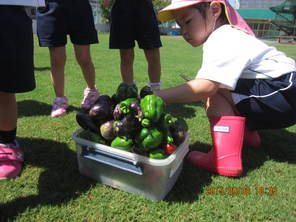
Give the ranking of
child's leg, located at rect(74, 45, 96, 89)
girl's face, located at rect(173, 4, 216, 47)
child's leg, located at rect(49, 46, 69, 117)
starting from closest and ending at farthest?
girl's face, located at rect(173, 4, 216, 47)
child's leg, located at rect(49, 46, 69, 117)
child's leg, located at rect(74, 45, 96, 89)

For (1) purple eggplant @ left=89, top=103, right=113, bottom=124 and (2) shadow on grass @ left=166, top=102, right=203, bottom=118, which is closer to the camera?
Result: (1) purple eggplant @ left=89, top=103, right=113, bottom=124

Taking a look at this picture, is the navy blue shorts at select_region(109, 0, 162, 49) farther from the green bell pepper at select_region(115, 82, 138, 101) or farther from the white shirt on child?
the green bell pepper at select_region(115, 82, 138, 101)

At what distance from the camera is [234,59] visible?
1.57 metres

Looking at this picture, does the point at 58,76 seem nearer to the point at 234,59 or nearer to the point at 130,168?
the point at 130,168

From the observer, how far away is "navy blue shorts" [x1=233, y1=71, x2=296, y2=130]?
177cm

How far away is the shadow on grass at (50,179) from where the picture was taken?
1.37 m

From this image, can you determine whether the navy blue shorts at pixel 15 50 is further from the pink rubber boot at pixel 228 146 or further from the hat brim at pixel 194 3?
the pink rubber boot at pixel 228 146

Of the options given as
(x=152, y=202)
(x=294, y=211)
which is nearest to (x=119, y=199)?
(x=152, y=202)

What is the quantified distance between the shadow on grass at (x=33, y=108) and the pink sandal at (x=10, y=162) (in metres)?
0.91

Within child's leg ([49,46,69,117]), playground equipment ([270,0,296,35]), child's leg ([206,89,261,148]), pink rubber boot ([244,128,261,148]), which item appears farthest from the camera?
playground equipment ([270,0,296,35])

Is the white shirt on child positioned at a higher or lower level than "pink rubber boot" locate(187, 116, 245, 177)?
higher

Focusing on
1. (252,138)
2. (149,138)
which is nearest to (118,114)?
(149,138)

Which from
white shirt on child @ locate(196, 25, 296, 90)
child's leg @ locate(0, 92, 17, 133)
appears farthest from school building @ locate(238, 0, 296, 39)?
child's leg @ locate(0, 92, 17, 133)

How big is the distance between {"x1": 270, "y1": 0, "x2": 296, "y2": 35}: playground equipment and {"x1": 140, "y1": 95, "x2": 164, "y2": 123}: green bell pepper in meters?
35.2
